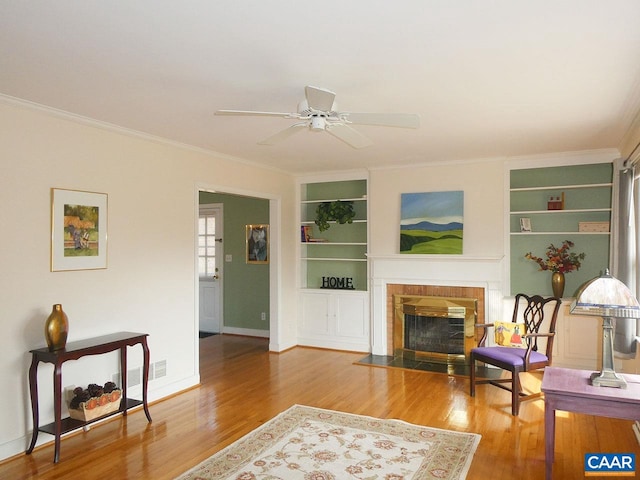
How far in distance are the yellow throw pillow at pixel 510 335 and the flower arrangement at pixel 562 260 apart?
998 mm

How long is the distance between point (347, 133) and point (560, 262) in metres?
3.54

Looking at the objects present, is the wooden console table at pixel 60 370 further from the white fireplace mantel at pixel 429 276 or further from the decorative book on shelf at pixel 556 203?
the decorative book on shelf at pixel 556 203

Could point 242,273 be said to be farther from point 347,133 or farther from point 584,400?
point 584,400

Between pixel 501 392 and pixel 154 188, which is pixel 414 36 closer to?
pixel 154 188

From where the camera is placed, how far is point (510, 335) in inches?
189

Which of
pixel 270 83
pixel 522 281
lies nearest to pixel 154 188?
pixel 270 83

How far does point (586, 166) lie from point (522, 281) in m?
1.51

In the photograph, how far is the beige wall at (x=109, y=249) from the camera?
3.33m

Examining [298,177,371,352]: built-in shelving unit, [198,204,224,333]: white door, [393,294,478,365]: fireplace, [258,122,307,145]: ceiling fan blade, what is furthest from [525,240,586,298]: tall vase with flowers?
[198,204,224,333]: white door

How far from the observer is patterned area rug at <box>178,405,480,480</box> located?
301 centimetres

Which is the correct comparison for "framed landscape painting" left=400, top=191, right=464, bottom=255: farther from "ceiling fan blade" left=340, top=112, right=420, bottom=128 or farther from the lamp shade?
"ceiling fan blade" left=340, top=112, right=420, bottom=128

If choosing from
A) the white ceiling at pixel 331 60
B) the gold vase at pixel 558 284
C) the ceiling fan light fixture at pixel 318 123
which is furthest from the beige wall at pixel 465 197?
the ceiling fan light fixture at pixel 318 123

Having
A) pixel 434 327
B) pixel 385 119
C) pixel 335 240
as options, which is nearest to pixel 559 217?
pixel 434 327

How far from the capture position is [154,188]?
14.6 feet
